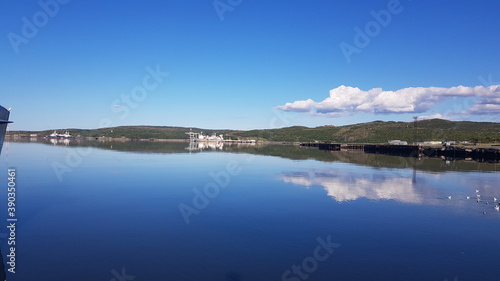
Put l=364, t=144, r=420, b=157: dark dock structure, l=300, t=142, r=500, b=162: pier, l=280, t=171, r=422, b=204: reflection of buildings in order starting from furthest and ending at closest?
1. l=364, t=144, r=420, b=157: dark dock structure
2. l=300, t=142, r=500, b=162: pier
3. l=280, t=171, r=422, b=204: reflection of buildings

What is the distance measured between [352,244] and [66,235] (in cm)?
1138

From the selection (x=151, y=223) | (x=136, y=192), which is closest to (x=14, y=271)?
(x=151, y=223)

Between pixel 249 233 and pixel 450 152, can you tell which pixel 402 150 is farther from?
pixel 249 233

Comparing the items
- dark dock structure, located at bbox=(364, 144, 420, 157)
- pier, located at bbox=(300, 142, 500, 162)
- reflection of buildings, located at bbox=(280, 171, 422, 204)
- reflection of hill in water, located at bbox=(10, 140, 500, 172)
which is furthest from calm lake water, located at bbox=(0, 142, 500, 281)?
dark dock structure, located at bbox=(364, 144, 420, 157)

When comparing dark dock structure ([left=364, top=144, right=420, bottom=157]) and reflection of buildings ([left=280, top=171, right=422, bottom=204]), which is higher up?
dark dock structure ([left=364, top=144, right=420, bottom=157])

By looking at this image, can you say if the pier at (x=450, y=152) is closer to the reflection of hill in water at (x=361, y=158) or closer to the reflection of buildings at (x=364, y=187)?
the reflection of hill in water at (x=361, y=158)

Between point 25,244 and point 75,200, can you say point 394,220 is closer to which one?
point 25,244

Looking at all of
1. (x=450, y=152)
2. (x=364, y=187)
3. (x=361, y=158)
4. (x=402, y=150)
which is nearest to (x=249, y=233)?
(x=364, y=187)

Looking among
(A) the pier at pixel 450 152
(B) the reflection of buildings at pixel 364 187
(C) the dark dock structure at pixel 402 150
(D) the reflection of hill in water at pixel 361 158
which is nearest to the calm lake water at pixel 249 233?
(B) the reflection of buildings at pixel 364 187

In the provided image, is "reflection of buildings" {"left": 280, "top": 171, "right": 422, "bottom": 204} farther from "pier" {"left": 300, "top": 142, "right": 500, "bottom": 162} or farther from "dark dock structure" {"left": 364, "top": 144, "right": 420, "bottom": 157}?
"dark dock structure" {"left": 364, "top": 144, "right": 420, "bottom": 157}

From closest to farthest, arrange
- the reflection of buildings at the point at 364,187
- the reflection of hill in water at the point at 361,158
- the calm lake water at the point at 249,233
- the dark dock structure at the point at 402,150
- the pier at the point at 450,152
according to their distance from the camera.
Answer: the calm lake water at the point at 249,233
the reflection of buildings at the point at 364,187
the reflection of hill in water at the point at 361,158
the pier at the point at 450,152
the dark dock structure at the point at 402,150

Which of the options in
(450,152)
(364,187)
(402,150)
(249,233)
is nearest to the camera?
(249,233)

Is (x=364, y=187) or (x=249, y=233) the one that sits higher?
(x=364, y=187)

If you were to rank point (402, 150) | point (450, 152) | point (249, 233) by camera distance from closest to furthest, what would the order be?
1. point (249, 233)
2. point (450, 152)
3. point (402, 150)
